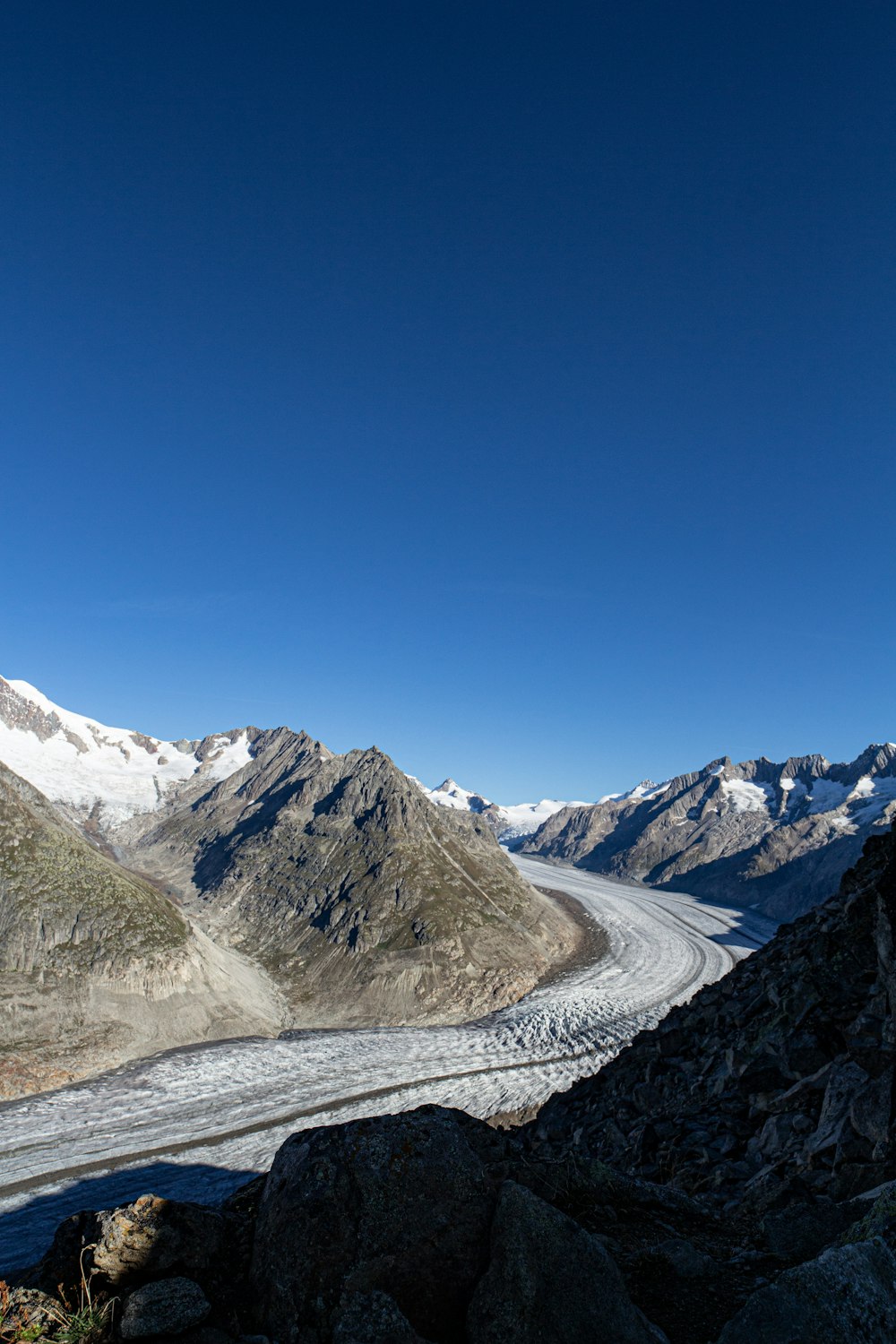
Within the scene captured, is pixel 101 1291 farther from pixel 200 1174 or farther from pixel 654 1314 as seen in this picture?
pixel 200 1174

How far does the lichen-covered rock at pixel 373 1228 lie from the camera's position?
20.6 feet

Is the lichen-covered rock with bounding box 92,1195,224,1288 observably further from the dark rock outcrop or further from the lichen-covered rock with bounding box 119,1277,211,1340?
the dark rock outcrop

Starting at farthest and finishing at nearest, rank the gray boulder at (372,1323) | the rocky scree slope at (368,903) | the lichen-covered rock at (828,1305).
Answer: the rocky scree slope at (368,903) < the gray boulder at (372,1323) < the lichen-covered rock at (828,1305)

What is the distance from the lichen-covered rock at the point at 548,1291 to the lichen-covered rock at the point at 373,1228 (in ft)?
1.17

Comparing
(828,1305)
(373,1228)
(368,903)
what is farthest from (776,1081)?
(368,903)

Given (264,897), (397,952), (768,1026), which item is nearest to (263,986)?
(397,952)

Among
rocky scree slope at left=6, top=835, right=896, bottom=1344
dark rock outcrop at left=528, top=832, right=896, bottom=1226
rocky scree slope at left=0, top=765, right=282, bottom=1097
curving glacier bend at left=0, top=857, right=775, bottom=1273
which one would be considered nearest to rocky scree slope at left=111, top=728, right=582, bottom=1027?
curving glacier bend at left=0, top=857, right=775, bottom=1273

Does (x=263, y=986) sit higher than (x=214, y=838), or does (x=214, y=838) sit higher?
(x=214, y=838)

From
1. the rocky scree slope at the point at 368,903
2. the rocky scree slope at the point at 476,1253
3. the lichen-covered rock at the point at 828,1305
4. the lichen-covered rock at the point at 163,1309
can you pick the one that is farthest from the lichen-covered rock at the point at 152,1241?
the rocky scree slope at the point at 368,903

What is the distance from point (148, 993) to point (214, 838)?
10197 cm

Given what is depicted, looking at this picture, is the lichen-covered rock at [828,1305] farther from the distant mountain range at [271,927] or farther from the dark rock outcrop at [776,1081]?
the distant mountain range at [271,927]

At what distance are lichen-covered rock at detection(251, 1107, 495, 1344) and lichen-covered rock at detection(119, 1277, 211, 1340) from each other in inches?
30.8

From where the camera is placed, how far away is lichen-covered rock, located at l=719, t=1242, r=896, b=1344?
5176 mm

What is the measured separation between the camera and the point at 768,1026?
19547 millimetres
